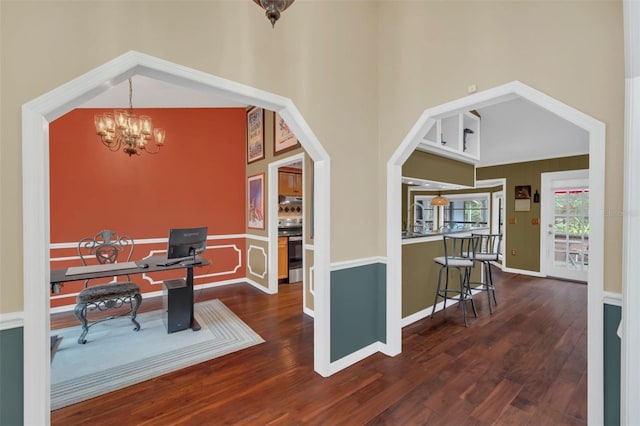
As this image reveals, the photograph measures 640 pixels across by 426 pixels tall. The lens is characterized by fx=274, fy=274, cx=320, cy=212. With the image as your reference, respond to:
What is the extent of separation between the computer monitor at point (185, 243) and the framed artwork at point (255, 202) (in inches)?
62.8

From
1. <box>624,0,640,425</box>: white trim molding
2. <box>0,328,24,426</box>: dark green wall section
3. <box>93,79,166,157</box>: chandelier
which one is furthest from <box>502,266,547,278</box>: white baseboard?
<box>0,328,24,426</box>: dark green wall section

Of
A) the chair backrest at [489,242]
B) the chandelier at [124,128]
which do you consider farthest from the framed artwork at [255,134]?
the chair backrest at [489,242]

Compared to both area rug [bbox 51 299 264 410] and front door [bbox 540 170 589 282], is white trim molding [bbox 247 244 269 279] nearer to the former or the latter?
area rug [bbox 51 299 264 410]

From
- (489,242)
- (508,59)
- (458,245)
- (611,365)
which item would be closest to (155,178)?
(508,59)

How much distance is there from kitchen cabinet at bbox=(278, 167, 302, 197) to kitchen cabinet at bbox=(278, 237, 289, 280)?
110cm

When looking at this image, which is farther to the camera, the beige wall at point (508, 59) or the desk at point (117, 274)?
the desk at point (117, 274)

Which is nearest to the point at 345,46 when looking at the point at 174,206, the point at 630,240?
the point at 630,240

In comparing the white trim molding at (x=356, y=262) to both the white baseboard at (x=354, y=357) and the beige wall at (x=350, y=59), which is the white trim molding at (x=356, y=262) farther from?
the white baseboard at (x=354, y=357)

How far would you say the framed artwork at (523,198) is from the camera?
6.04m

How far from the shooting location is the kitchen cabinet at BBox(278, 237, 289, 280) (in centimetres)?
496

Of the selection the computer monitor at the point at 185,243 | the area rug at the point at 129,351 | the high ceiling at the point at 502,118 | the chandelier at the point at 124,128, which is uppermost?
the high ceiling at the point at 502,118

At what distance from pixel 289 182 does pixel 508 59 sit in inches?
170

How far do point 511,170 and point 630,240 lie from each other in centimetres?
604

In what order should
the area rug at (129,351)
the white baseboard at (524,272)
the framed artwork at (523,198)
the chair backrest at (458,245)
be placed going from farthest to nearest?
the framed artwork at (523,198) → the white baseboard at (524,272) → the chair backrest at (458,245) → the area rug at (129,351)
